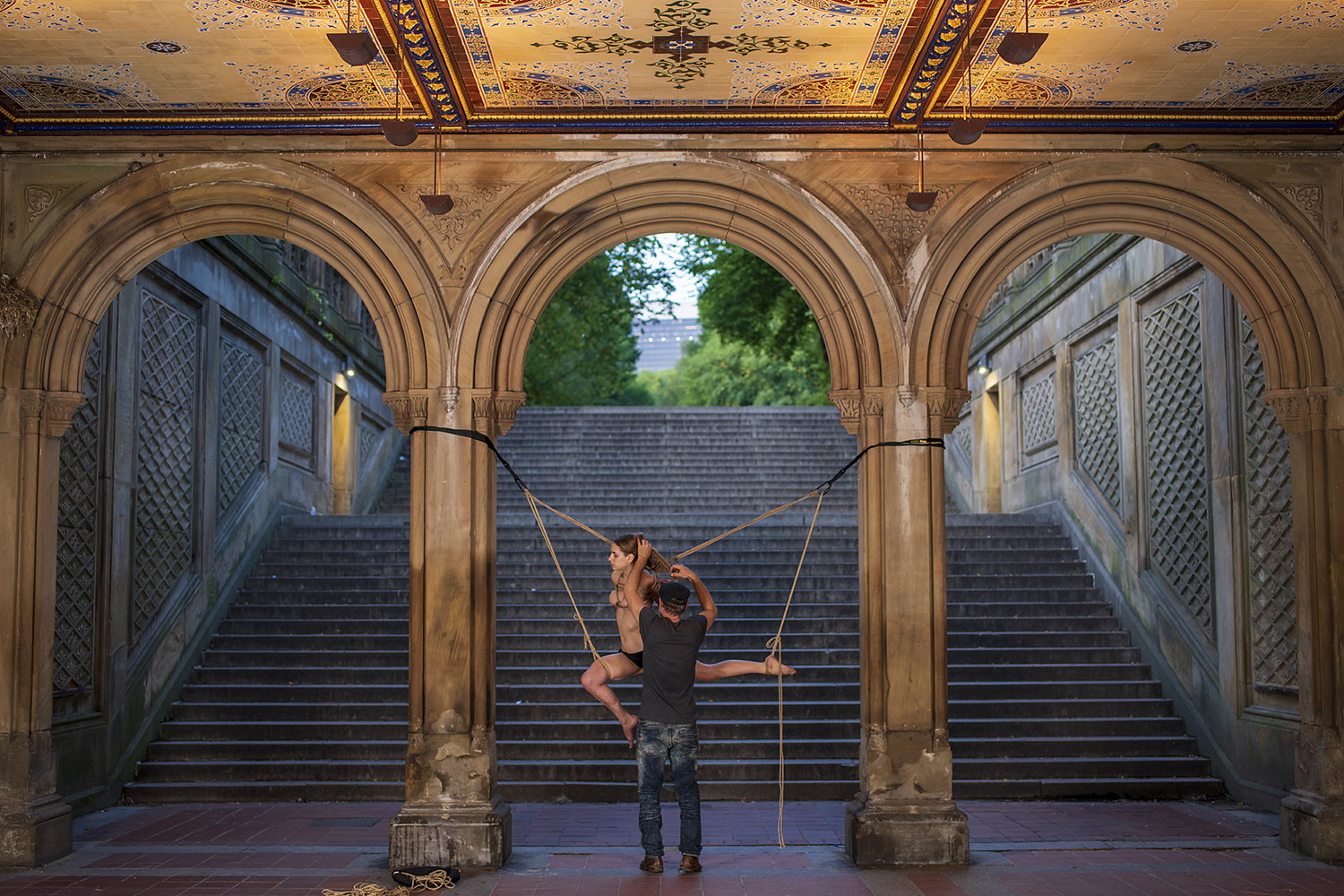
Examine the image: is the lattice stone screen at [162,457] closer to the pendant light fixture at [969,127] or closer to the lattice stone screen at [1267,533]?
the pendant light fixture at [969,127]

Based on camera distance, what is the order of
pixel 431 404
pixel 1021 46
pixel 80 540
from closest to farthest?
pixel 1021 46, pixel 431 404, pixel 80 540

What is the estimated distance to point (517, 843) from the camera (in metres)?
8.22

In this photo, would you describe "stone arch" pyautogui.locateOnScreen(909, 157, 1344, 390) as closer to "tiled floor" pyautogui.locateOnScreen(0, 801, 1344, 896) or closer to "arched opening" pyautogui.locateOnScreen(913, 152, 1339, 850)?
"arched opening" pyautogui.locateOnScreen(913, 152, 1339, 850)

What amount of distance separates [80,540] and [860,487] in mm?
5622

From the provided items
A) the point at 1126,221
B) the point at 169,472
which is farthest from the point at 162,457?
the point at 1126,221

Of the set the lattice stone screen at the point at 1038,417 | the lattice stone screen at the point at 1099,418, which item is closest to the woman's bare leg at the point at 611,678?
the lattice stone screen at the point at 1099,418

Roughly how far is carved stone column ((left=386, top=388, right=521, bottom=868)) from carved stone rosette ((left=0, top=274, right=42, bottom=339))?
7.49 feet

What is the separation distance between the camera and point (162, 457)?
1094 centimetres

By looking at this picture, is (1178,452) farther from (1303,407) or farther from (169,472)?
(169,472)

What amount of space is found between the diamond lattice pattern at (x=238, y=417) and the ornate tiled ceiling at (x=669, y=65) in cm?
451

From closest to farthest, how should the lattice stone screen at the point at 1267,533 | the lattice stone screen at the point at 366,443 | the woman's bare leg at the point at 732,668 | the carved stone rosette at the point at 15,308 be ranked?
the woman's bare leg at the point at 732,668 → the carved stone rosette at the point at 15,308 → the lattice stone screen at the point at 1267,533 → the lattice stone screen at the point at 366,443

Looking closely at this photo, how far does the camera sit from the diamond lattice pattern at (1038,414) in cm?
1429

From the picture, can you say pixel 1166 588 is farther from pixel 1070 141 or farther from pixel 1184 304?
pixel 1070 141

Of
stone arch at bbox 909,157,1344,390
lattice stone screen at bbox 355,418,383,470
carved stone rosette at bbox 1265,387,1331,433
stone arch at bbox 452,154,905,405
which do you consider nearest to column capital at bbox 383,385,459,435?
stone arch at bbox 452,154,905,405
